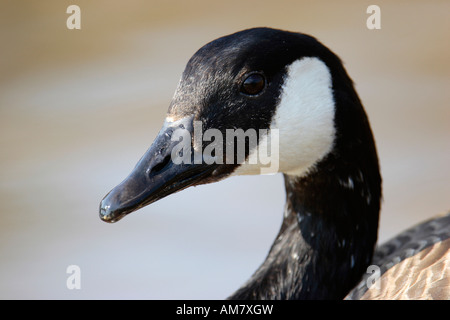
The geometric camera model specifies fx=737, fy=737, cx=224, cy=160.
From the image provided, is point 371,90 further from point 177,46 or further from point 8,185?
point 8,185

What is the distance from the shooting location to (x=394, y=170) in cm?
609

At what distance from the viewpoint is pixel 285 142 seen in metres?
3.01

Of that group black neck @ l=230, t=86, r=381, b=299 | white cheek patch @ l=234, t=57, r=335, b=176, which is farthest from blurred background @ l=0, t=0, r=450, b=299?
white cheek patch @ l=234, t=57, r=335, b=176

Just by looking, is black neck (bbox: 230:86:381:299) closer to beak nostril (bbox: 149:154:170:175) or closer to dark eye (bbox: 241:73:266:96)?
dark eye (bbox: 241:73:266:96)

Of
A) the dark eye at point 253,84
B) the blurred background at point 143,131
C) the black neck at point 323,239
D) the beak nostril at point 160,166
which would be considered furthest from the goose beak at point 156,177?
the blurred background at point 143,131

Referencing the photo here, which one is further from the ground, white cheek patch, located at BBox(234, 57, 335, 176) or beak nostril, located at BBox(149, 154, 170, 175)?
white cheek patch, located at BBox(234, 57, 335, 176)

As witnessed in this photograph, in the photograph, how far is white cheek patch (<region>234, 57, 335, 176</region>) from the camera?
297 cm

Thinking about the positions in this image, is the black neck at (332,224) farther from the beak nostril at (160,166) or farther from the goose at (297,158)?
the beak nostril at (160,166)

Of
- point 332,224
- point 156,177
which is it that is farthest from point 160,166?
point 332,224

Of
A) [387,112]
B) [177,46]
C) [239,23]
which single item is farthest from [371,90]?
[177,46]

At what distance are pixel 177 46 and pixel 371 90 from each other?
188 cm

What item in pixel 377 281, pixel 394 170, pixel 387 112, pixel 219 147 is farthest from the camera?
pixel 387 112

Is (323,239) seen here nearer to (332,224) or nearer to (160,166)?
(332,224)

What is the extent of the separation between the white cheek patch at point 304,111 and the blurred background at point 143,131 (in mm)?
2291
